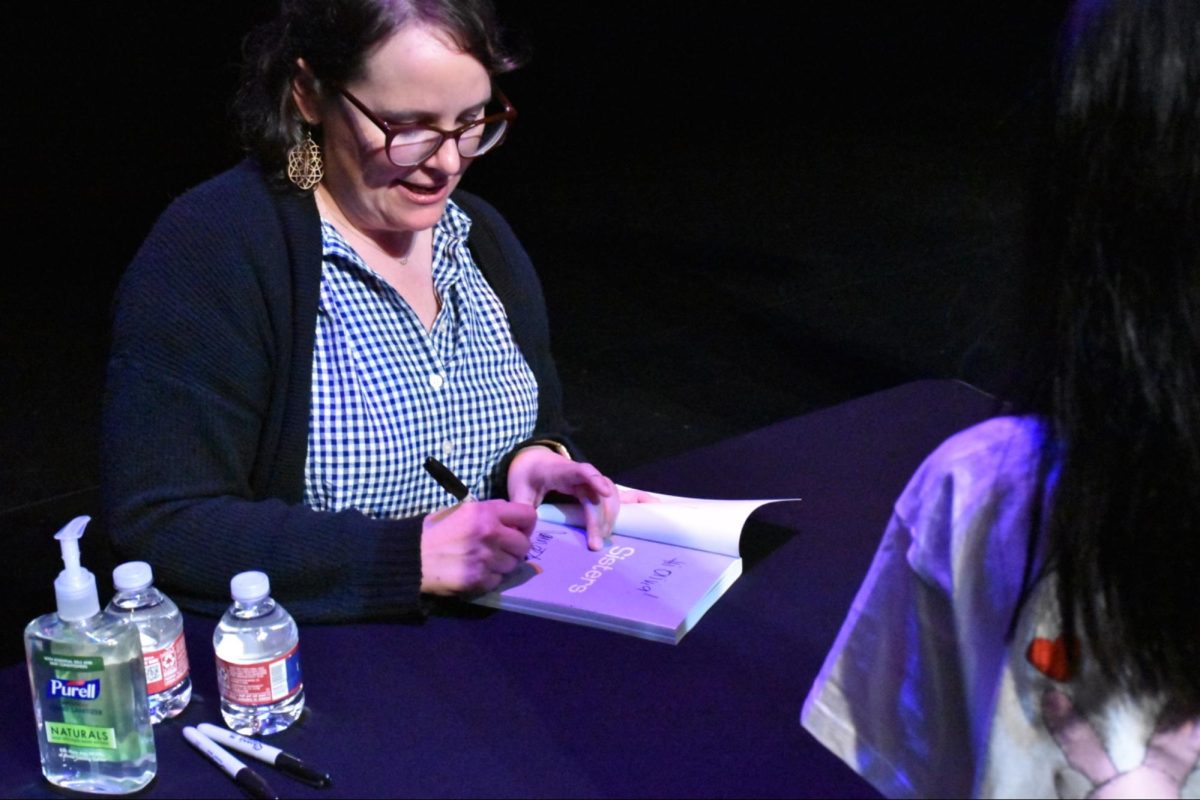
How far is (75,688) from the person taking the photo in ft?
3.67

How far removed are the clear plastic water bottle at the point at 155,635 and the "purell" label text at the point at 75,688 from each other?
0.28 ft

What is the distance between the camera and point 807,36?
693 cm

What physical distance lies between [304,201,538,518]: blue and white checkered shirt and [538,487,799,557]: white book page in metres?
0.20

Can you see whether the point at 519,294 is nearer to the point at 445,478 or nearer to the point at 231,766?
the point at 445,478

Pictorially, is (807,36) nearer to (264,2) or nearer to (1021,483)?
(264,2)

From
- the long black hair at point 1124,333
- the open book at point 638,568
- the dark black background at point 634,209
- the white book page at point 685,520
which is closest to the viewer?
the long black hair at point 1124,333

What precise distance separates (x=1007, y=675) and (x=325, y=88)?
1197 millimetres

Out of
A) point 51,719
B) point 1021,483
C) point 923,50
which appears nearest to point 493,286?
point 51,719

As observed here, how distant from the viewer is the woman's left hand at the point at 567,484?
158 centimetres

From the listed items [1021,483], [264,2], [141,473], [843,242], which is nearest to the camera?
[1021,483]

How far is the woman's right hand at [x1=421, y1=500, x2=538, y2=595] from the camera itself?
143cm

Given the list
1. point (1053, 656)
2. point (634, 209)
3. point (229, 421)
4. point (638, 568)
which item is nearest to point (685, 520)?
point (638, 568)

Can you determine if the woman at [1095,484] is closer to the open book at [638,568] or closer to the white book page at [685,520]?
the open book at [638,568]

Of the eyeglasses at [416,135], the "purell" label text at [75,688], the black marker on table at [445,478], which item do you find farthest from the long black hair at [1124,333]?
the eyeglasses at [416,135]
